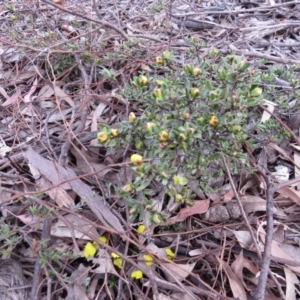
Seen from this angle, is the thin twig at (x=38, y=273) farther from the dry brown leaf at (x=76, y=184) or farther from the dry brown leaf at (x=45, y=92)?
the dry brown leaf at (x=45, y=92)

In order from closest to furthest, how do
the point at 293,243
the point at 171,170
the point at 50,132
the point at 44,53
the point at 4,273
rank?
the point at 171,170, the point at 4,273, the point at 293,243, the point at 50,132, the point at 44,53

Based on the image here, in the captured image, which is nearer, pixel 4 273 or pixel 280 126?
pixel 4 273

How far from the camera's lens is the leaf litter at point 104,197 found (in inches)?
53.2

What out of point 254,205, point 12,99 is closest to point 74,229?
point 254,205

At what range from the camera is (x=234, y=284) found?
4.44ft

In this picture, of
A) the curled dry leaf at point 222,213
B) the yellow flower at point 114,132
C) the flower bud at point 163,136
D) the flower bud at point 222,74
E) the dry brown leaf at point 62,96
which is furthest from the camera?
the dry brown leaf at point 62,96

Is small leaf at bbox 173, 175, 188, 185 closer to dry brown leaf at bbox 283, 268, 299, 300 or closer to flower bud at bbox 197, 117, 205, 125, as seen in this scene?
flower bud at bbox 197, 117, 205, 125

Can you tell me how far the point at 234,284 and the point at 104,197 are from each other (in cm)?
54

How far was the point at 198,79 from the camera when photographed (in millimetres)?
1427

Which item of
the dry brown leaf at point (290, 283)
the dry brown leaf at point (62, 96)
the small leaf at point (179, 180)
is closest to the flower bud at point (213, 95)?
the small leaf at point (179, 180)

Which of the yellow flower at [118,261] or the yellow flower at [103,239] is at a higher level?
the yellow flower at [103,239]

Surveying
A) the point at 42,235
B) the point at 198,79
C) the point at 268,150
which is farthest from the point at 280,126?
the point at 42,235

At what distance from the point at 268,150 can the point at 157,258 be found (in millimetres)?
667

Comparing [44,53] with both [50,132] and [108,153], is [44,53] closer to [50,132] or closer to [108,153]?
[50,132]
